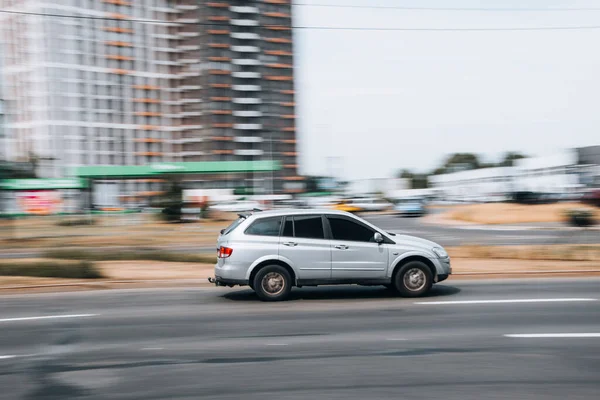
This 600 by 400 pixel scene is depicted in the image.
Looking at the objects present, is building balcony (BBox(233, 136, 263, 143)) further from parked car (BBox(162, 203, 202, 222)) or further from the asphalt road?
the asphalt road

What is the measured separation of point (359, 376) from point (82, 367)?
3004mm

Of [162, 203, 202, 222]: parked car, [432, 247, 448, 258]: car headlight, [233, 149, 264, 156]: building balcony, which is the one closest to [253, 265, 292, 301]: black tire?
→ [432, 247, 448, 258]: car headlight

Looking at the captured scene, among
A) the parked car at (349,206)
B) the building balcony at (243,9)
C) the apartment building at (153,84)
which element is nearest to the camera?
the parked car at (349,206)

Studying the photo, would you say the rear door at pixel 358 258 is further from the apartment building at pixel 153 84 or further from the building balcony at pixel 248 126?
the building balcony at pixel 248 126

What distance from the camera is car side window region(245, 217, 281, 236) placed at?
12.1 meters

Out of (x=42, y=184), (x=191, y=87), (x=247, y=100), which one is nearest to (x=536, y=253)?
(x=42, y=184)

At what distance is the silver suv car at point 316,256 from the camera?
Result: 12.0 meters

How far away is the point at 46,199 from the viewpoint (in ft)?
182

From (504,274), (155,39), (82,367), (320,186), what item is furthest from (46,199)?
(155,39)

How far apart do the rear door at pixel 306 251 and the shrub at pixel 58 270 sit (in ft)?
19.9

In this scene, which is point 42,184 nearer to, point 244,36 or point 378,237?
point 378,237

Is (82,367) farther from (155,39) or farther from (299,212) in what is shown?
(155,39)

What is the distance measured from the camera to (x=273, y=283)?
12016 mm

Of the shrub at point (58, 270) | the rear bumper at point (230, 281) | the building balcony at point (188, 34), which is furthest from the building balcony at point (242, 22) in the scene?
the rear bumper at point (230, 281)
